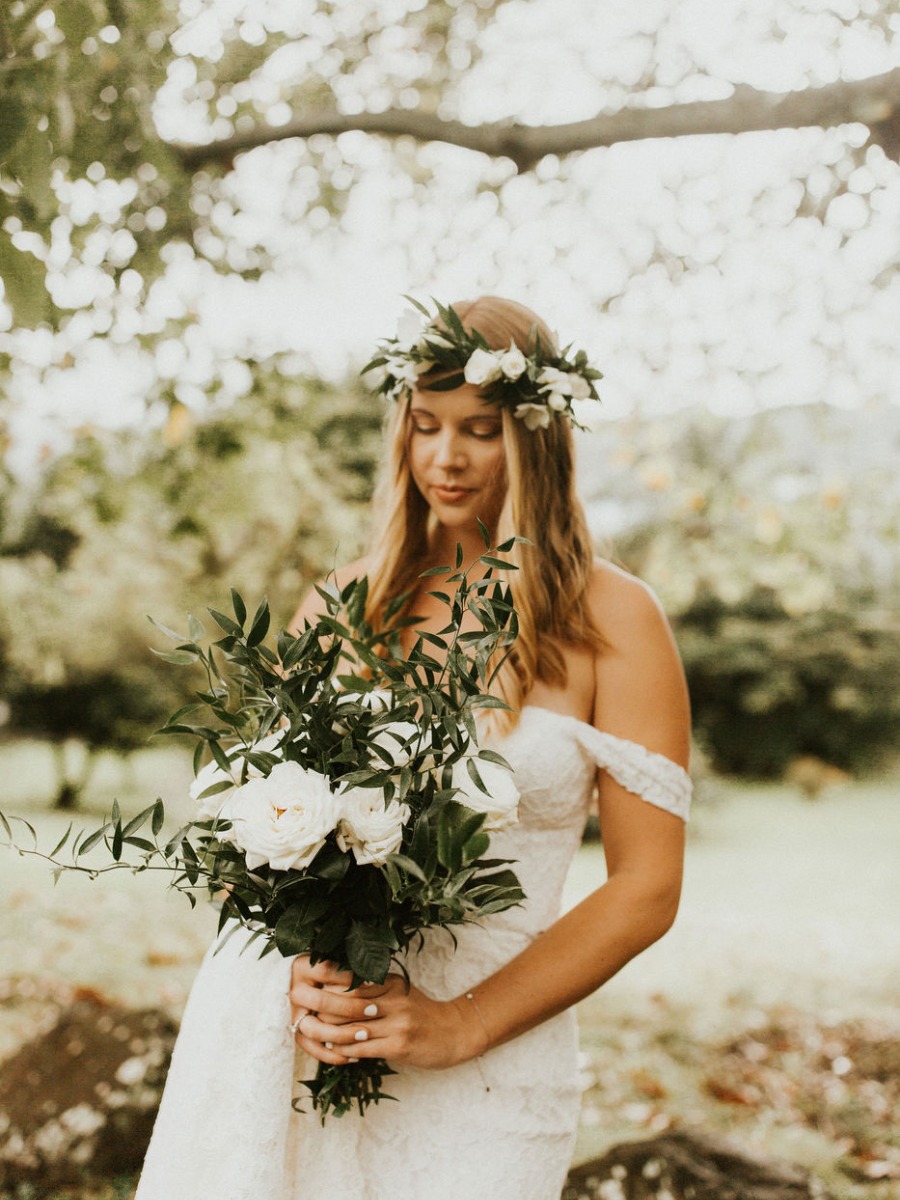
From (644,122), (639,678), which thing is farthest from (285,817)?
(644,122)

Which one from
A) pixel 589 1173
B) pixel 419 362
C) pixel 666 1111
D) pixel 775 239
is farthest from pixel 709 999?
pixel 419 362

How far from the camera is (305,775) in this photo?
143 cm

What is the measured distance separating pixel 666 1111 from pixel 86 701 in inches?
201

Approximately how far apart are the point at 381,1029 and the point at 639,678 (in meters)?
0.79

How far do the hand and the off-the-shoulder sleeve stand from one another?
548 mm

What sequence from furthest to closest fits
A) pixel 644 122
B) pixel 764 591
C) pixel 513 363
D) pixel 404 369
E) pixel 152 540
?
pixel 764 591, pixel 152 540, pixel 644 122, pixel 404 369, pixel 513 363

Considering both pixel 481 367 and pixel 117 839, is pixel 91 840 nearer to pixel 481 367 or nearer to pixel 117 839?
pixel 117 839

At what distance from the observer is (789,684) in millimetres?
8438

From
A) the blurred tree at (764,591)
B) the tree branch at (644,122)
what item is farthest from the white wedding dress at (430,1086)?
the blurred tree at (764,591)

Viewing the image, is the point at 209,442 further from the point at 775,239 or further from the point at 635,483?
the point at 635,483

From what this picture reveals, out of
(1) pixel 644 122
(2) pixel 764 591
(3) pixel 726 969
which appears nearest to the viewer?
(1) pixel 644 122

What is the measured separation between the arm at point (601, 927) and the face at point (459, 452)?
0.30 meters

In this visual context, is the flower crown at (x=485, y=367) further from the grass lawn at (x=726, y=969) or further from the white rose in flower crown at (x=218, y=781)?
the grass lawn at (x=726, y=969)

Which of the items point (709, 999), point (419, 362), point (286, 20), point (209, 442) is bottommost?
point (709, 999)
